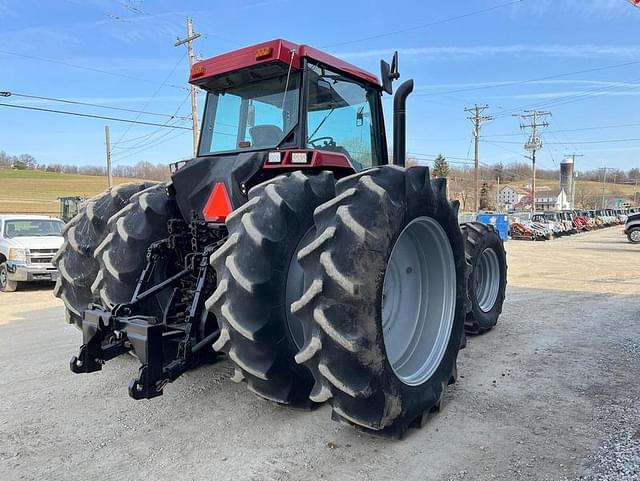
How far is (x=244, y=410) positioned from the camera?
3.76 meters

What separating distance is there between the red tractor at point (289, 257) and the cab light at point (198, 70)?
0.06 ft

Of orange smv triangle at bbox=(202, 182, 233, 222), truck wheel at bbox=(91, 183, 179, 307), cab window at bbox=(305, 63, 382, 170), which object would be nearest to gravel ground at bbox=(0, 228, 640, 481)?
truck wheel at bbox=(91, 183, 179, 307)

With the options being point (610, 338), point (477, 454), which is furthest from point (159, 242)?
point (610, 338)

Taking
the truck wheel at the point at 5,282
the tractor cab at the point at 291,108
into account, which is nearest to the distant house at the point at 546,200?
the truck wheel at the point at 5,282

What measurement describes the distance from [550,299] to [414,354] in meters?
5.88

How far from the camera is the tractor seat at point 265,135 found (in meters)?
4.01

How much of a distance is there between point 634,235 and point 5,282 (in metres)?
25.2

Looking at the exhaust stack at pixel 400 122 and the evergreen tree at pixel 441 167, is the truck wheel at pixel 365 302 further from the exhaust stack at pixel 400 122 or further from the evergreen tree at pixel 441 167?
the evergreen tree at pixel 441 167

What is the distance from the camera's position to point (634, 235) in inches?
918

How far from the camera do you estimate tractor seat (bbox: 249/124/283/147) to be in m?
4.01

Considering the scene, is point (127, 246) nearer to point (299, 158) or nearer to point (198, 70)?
point (299, 158)

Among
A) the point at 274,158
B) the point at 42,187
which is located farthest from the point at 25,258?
the point at 42,187

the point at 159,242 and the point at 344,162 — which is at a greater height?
the point at 344,162

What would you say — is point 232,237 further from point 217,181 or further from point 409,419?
point 409,419
